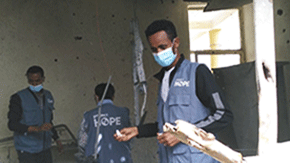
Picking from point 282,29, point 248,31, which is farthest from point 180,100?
point 248,31

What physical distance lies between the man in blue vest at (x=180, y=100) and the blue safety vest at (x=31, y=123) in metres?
1.18

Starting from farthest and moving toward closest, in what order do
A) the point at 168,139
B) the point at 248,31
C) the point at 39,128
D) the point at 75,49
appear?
the point at 248,31 → the point at 75,49 → the point at 39,128 → the point at 168,139

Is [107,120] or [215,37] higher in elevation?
[215,37]

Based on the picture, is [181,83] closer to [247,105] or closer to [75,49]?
[247,105]

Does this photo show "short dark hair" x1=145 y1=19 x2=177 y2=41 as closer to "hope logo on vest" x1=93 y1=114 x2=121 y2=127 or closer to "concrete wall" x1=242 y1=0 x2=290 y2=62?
"hope logo on vest" x1=93 y1=114 x2=121 y2=127

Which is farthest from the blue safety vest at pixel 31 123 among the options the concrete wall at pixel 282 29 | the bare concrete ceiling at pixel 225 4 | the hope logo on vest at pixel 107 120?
the concrete wall at pixel 282 29

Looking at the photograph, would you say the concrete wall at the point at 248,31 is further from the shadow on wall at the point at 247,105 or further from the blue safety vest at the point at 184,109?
the blue safety vest at the point at 184,109

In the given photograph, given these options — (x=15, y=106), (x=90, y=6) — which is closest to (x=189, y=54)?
(x=90, y=6)

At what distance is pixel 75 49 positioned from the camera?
346 cm

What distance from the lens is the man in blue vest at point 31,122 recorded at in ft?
8.02

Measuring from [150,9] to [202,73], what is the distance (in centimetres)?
232

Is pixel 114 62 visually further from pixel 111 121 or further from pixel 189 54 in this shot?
pixel 111 121

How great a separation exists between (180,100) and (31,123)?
1.53 metres

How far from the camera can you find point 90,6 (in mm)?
3529
